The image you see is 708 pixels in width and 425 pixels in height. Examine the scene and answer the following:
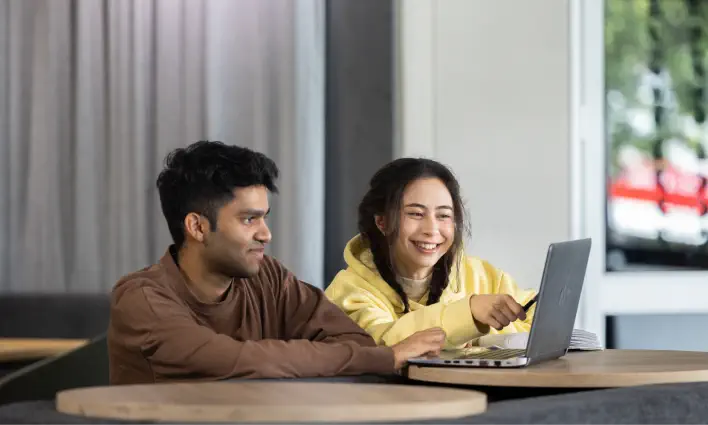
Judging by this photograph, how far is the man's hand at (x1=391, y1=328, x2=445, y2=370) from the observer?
6.67 ft

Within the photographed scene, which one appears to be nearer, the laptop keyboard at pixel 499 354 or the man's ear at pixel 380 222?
the laptop keyboard at pixel 499 354

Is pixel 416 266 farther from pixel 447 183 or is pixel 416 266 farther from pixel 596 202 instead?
pixel 596 202

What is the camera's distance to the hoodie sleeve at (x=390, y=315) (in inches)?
92.1

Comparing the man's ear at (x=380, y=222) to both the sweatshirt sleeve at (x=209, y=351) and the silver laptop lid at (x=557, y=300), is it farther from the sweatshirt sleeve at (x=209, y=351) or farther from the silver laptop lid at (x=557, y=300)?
the sweatshirt sleeve at (x=209, y=351)

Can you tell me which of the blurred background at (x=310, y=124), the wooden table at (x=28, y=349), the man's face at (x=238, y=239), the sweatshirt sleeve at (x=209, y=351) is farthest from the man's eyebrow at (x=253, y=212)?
the blurred background at (x=310, y=124)

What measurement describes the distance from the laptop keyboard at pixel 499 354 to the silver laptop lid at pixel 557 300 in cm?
6

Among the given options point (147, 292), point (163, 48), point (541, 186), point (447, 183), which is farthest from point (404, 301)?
point (163, 48)

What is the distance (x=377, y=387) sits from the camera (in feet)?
5.08

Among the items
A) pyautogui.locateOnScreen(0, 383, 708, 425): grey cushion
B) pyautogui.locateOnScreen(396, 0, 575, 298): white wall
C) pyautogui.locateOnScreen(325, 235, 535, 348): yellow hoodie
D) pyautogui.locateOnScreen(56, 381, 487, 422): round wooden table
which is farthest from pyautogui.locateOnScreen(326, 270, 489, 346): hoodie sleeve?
pyautogui.locateOnScreen(396, 0, 575, 298): white wall

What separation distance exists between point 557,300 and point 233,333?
1.90 feet

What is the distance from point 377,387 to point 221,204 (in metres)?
0.71

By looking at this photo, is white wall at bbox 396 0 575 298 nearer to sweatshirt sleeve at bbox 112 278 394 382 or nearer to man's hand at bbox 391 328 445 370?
man's hand at bbox 391 328 445 370

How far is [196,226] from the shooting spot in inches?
85.0

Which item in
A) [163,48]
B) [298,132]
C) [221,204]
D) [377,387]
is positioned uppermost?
[163,48]
